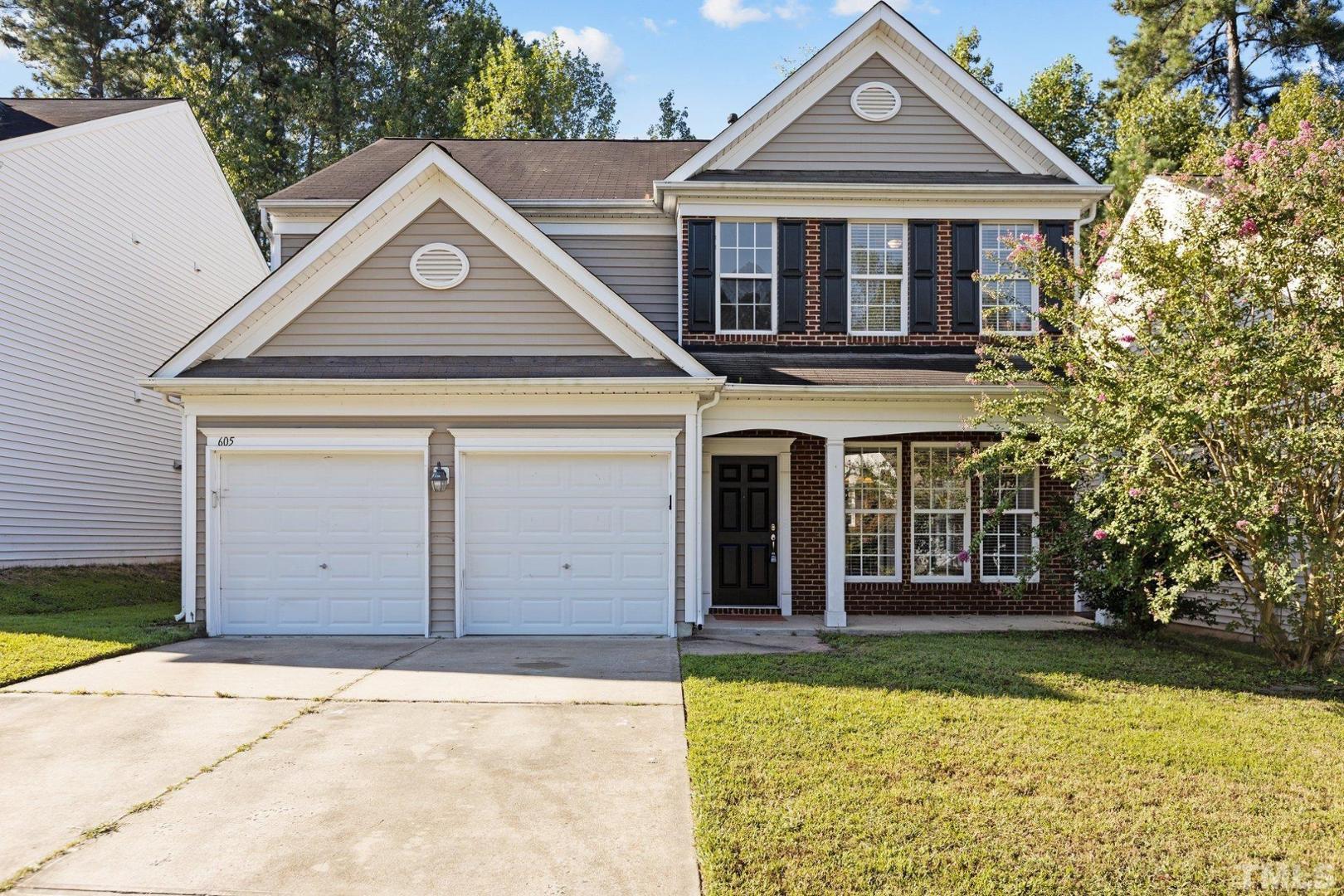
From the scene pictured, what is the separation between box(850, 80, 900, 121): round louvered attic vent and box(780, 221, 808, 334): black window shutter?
2030 mm

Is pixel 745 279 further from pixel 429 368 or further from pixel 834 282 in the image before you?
pixel 429 368

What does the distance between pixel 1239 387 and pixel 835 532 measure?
15.1 feet

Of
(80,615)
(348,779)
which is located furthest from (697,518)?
(80,615)

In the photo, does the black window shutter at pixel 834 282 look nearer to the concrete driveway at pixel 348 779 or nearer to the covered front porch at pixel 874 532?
the covered front porch at pixel 874 532

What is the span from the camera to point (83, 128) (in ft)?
49.4

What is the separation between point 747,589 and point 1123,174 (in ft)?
54.7

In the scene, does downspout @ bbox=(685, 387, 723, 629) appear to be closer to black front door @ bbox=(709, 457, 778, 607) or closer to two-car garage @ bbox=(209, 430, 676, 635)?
two-car garage @ bbox=(209, 430, 676, 635)

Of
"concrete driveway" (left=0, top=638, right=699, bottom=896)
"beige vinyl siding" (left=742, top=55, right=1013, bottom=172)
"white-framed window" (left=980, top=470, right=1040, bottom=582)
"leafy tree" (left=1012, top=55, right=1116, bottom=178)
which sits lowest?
"concrete driveway" (left=0, top=638, right=699, bottom=896)

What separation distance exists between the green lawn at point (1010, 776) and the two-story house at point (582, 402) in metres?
2.85

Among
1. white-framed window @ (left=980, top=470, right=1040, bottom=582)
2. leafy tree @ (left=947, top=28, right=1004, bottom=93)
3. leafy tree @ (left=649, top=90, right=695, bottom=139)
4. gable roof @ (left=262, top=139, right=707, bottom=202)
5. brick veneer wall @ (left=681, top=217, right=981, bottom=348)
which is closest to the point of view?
brick veneer wall @ (left=681, top=217, right=981, bottom=348)

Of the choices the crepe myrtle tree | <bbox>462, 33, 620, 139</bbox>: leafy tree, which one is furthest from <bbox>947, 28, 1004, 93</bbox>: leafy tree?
the crepe myrtle tree

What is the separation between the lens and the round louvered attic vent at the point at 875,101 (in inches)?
500

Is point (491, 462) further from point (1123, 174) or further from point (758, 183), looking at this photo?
point (1123, 174)

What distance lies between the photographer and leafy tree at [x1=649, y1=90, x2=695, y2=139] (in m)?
34.1
